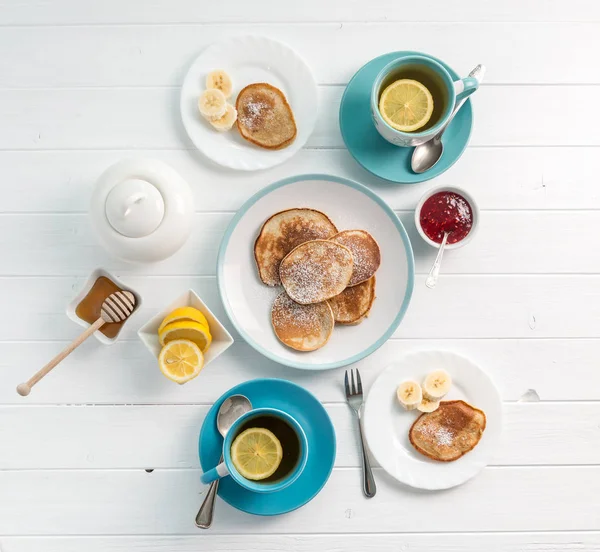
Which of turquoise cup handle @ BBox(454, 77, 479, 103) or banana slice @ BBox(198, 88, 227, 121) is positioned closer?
turquoise cup handle @ BBox(454, 77, 479, 103)

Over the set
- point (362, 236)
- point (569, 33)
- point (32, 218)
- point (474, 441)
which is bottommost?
point (474, 441)

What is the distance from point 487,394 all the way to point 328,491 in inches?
17.4

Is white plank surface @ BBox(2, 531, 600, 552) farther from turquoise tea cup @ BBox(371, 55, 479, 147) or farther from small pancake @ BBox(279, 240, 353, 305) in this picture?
turquoise tea cup @ BBox(371, 55, 479, 147)

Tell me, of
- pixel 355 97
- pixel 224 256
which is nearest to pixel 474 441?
pixel 224 256

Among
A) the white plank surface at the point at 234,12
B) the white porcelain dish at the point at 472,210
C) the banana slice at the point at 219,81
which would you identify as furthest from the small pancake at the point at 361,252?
the white plank surface at the point at 234,12

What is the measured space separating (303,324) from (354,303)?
0.13 meters

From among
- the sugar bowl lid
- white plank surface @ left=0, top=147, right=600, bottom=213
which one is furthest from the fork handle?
the sugar bowl lid

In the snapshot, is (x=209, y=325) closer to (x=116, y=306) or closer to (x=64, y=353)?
(x=116, y=306)

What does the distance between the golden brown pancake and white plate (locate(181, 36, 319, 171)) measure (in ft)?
0.06

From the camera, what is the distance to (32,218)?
1.48m

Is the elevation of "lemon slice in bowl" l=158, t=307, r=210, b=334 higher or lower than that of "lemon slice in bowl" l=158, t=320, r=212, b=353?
higher

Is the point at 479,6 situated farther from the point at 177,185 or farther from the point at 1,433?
the point at 1,433

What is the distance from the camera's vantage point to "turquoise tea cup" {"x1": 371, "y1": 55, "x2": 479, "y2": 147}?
1.30 meters

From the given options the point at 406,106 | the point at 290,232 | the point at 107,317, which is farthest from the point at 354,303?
the point at 107,317
